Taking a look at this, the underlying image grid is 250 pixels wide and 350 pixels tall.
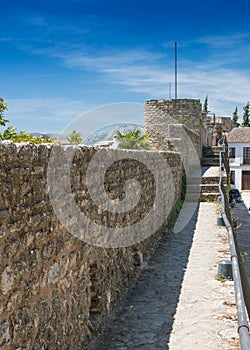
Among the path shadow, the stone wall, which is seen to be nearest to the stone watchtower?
the path shadow

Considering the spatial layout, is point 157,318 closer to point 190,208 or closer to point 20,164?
point 20,164

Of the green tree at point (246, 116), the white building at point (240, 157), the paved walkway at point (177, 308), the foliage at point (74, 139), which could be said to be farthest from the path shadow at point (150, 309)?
the green tree at point (246, 116)

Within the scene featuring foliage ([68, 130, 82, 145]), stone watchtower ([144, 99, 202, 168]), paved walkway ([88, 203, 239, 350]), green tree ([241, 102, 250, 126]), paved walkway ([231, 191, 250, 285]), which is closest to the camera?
paved walkway ([88, 203, 239, 350])

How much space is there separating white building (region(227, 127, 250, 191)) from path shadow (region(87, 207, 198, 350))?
3458 cm

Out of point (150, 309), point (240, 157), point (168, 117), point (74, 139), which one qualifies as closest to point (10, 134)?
point (150, 309)

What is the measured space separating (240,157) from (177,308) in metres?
39.3

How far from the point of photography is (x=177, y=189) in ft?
41.0

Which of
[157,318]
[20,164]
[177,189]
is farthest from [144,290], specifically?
[177,189]

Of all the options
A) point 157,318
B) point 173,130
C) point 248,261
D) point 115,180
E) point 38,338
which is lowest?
point 248,261

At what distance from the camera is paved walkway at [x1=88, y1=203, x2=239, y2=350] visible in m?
4.37

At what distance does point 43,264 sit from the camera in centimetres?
310

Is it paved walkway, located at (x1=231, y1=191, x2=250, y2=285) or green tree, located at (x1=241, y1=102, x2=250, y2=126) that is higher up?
green tree, located at (x1=241, y1=102, x2=250, y2=126)

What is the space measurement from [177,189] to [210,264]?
5510 millimetres

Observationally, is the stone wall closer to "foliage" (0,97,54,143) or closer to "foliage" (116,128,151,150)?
"foliage" (0,97,54,143)
